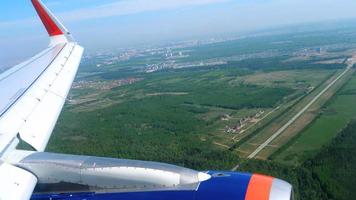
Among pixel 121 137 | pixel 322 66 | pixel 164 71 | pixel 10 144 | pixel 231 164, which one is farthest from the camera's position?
pixel 164 71

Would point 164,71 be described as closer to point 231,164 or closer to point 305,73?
point 305,73

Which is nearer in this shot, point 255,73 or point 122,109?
point 122,109

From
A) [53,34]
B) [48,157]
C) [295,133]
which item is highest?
[53,34]

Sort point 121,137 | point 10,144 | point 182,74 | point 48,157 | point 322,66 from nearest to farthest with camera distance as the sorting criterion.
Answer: point 48,157 < point 10,144 < point 121,137 < point 322,66 < point 182,74

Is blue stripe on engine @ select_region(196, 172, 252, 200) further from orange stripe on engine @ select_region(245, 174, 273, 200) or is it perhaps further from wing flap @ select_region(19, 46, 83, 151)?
wing flap @ select_region(19, 46, 83, 151)

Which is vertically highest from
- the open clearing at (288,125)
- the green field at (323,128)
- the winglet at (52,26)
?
the winglet at (52,26)

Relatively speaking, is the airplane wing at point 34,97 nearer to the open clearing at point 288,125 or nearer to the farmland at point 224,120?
the farmland at point 224,120

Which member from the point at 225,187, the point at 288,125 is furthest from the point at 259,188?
the point at 288,125

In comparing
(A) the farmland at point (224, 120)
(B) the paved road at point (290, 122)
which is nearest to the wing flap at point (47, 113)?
(A) the farmland at point (224, 120)

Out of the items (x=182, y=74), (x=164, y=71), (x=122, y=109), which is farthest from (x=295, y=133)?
(x=164, y=71)
